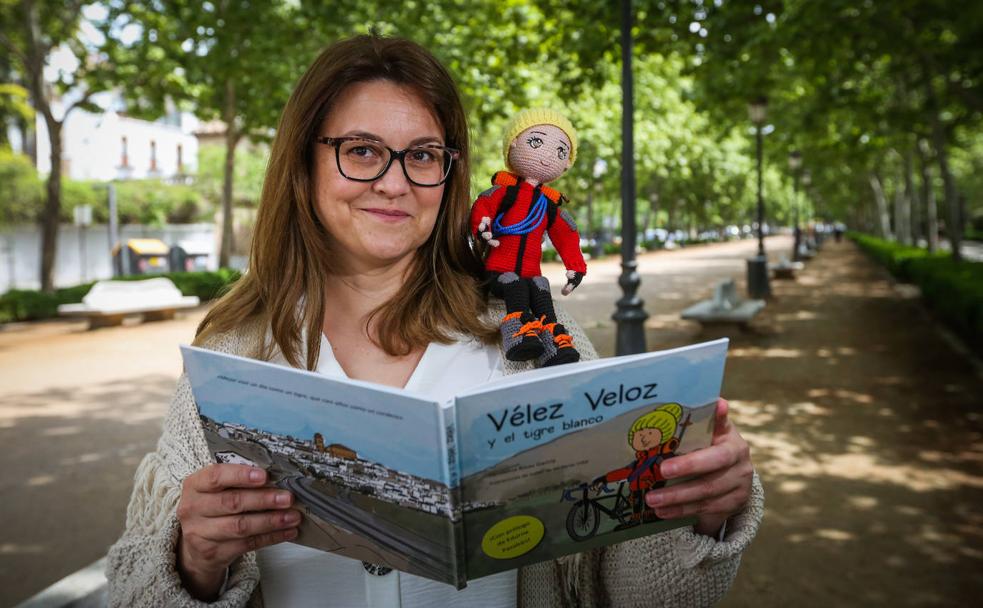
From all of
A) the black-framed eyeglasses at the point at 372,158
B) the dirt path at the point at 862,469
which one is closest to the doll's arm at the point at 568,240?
the black-framed eyeglasses at the point at 372,158

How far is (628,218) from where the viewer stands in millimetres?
6641

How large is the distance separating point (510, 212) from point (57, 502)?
494 cm

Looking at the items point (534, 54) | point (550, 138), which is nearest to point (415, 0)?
point (534, 54)

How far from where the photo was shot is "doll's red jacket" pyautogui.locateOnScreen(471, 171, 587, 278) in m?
1.70

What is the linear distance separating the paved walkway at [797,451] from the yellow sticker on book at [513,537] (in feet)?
4.82

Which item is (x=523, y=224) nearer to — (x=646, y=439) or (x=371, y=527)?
(x=646, y=439)

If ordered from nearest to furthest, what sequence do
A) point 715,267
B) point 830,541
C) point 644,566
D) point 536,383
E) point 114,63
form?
point 536,383
point 644,566
point 830,541
point 114,63
point 715,267

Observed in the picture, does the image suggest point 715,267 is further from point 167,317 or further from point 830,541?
point 830,541

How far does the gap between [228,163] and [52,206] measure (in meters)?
4.28

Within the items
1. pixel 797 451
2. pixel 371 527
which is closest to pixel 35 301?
pixel 797 451

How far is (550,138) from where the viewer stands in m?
1.73

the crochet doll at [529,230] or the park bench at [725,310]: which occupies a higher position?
the crochet doll at [529,230]

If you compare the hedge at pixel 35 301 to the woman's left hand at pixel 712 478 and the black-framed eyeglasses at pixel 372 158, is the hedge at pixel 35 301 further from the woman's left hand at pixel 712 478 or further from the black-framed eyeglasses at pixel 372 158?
the woman's left hand at pixel 712 478

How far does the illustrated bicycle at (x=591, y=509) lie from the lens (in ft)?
4.27
